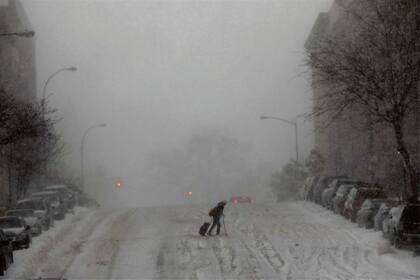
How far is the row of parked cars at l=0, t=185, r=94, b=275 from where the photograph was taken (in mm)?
21188

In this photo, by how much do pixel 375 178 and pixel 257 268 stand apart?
32250 millimetres

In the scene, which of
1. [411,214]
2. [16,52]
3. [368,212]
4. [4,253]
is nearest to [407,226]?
[411,214]

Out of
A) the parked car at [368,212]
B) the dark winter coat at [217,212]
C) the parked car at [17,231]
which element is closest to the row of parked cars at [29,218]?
the parked car at [17,231]

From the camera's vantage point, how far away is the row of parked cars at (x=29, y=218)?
69.5 feet

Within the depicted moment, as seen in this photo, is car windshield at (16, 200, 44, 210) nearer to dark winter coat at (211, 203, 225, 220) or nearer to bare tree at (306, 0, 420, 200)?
dark winter coat at (211, 203, 225, 220)

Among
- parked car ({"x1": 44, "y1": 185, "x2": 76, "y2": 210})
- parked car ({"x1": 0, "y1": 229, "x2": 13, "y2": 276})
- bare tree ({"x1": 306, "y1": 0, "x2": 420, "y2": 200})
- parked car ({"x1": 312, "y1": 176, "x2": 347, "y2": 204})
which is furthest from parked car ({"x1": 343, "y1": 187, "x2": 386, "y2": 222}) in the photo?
parked car ({"x1": 0, "y1": 229, "x2": 13, "y2": 276})

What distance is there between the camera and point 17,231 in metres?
24.9

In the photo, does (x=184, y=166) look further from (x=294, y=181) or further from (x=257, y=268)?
(x=257, y=268)

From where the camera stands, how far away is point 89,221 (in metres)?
34.4

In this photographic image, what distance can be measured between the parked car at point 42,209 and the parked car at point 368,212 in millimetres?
12499

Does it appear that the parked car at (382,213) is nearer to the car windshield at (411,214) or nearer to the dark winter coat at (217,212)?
the car windshield at (411,214)

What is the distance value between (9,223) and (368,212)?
42.7 feet

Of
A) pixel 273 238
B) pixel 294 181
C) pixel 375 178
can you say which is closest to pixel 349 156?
pixel 294 181

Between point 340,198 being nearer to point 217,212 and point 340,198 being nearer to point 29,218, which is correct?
point 217,212
